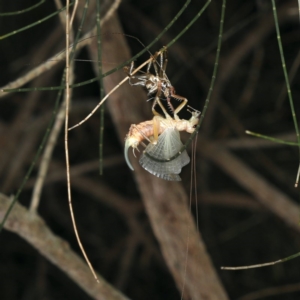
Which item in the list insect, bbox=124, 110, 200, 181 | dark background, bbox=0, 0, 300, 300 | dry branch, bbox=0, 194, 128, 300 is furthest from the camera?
dark background, bbox=0, 0, 300, 300

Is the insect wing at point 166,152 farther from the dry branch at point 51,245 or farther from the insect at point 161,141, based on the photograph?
the dry branch at point 51,245

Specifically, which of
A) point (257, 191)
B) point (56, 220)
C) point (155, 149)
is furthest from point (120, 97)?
point (56, 220)

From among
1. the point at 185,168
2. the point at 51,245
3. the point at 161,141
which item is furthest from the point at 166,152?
the point at 185,168

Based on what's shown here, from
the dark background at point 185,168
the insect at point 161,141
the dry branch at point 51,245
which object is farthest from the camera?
the dark background at point 185,168

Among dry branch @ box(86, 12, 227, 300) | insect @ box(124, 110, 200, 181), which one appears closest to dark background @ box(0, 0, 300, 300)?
dry branch @ box(86, 12, 227, 300)

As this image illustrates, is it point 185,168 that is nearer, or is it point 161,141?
point 161,141

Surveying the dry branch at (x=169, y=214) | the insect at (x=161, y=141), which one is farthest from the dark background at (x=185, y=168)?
the insect at (x=161, y=141)

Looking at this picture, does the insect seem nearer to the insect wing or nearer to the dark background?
the insect wing

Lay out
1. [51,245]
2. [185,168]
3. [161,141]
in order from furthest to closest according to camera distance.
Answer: [185,168]
[51,245]
[161,141]

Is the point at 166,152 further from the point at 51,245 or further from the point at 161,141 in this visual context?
the point at 51,245
